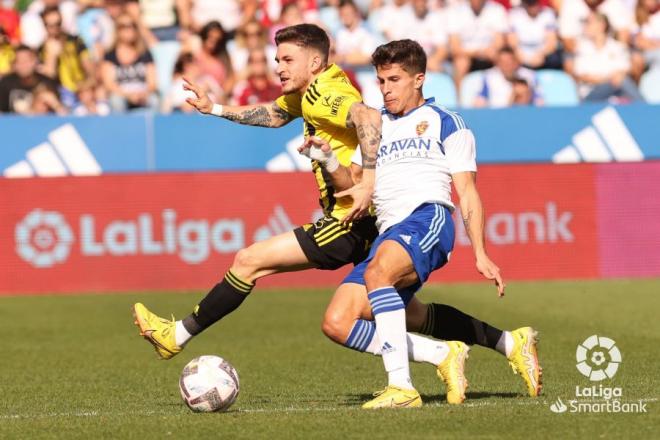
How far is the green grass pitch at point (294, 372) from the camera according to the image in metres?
6.93

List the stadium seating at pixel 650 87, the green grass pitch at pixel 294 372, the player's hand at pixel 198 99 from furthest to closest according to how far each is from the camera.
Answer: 1. the stadium seating at pixel 650 87
2. the player's hand at pixel 198 99
3. the green grass pitch at pixel 294 372

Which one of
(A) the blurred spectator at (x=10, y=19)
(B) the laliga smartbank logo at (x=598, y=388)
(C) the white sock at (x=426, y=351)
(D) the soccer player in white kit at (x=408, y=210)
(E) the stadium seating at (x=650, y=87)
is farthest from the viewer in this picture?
(A) the blurred spectator at (x=10, y=19)

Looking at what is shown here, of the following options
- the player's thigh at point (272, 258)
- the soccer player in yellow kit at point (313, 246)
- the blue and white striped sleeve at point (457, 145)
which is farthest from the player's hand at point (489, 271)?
the player's thigh at point (272, 258)

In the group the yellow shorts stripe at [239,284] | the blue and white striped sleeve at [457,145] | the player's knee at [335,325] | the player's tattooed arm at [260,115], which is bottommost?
the player's knee at [335,325]

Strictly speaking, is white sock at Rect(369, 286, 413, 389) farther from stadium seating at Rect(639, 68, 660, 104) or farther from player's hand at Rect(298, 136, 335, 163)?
stadium seating at Rect(639, 68, 660, 104)

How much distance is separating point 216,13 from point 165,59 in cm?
120

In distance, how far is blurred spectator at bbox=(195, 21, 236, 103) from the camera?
19.5 m

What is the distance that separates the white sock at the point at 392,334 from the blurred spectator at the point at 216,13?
13.4 meters

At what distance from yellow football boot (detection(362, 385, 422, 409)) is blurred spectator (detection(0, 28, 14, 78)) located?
43.2 ft

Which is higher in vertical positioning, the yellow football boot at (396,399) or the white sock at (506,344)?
the white sock at (506,344)

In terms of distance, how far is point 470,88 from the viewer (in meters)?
19.8

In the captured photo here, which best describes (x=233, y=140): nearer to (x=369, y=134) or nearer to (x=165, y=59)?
(x=165, y=59)

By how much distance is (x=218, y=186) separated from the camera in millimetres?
17688

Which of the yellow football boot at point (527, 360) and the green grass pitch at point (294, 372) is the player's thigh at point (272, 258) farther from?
the yellow football boot at point (527, 360)
